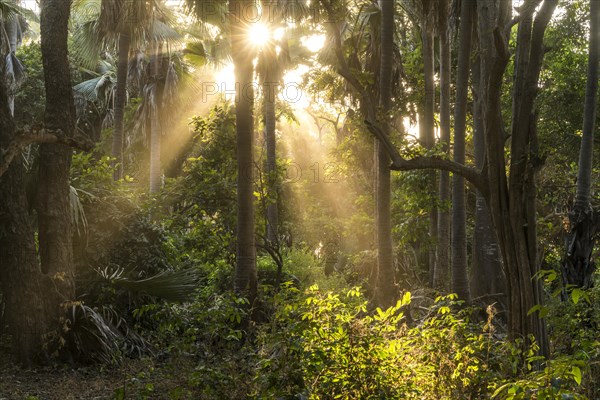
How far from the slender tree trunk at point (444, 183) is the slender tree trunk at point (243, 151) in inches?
204

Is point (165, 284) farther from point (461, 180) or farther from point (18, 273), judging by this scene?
point (461, 180)

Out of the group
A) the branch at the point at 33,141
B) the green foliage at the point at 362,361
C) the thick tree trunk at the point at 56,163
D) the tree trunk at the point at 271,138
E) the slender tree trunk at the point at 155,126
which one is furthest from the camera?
the slender tree trunk at the point at 155,126

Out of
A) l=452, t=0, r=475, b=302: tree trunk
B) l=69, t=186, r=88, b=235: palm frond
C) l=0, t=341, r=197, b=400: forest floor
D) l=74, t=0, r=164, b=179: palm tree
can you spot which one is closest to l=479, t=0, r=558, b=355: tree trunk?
l=0, t=341, r=197, b=400: forest floor

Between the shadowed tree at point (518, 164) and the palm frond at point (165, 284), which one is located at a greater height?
the shadowed tree at point (518, 164)

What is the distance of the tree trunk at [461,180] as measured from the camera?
1487 centimetres

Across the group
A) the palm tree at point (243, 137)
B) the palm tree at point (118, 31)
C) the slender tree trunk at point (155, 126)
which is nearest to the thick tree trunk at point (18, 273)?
the palm tree at point (243, 137)

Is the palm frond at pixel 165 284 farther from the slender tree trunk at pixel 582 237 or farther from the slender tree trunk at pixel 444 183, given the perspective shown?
the slender tree trunk at pixel 444 183

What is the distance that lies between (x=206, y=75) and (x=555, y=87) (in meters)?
14.3

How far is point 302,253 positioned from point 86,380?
12203 mm

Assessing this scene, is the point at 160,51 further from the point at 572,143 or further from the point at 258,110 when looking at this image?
the point at 572,143

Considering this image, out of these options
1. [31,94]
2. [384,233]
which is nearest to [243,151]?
[384,233]

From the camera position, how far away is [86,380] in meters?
9.20

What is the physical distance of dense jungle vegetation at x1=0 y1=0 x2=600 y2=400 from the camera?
6.20 m

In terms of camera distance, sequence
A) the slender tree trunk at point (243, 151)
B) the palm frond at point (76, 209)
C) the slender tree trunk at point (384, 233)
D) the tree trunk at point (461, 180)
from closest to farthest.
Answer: the palm frond at point (76, 209), the slender tree trunk at point (243, 151), the slender tree trunk at point (384, 233), the tree trunk at point (461, 180)
